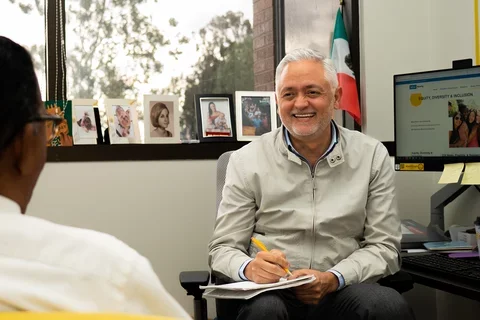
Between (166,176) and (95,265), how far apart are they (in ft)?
7.35

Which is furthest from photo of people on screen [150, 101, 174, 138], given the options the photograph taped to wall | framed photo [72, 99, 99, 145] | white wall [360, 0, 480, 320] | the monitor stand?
the monitor stand

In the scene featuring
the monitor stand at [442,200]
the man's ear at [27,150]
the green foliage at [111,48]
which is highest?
the green foliage at [111,48]

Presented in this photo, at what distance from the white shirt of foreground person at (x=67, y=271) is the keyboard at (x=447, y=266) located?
4.81 ft

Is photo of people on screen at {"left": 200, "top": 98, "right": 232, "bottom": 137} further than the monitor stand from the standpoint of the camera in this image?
Yes

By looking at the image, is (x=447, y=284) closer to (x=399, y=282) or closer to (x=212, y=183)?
(x=399, y=282)

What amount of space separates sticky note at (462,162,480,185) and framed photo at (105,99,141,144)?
1.39 meters

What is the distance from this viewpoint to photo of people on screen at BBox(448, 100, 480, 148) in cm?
247

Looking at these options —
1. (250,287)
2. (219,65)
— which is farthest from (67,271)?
(219,65)

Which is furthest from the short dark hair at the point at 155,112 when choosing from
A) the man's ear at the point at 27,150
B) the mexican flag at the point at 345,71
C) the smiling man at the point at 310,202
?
the man's ear at the point at 27,150

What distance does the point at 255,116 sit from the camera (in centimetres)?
304

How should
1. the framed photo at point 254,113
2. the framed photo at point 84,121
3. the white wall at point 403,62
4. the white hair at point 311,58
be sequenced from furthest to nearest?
the white wall at point 403,62
the framed photo at point 254,113
the framed photo at point 84,121
the white hair at point 311,58

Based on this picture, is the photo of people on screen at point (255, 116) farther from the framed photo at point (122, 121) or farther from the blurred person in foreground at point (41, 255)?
the blurred person in foreground at point (41, 255)

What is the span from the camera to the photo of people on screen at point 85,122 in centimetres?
279

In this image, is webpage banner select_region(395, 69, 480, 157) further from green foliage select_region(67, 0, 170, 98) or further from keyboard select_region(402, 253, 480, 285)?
green foliage select_region(67, 0, 170, 98)
